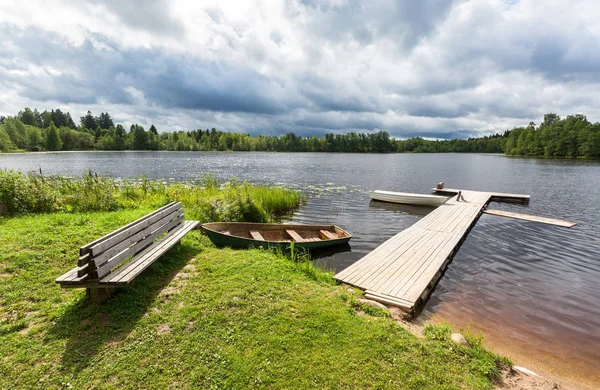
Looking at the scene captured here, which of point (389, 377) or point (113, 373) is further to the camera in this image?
point (389, 377)

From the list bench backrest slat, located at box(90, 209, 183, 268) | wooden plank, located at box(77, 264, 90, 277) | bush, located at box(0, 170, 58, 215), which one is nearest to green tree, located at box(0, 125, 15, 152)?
bush, located at box(0, 170, 58, 215)

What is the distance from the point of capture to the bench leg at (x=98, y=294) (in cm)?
488

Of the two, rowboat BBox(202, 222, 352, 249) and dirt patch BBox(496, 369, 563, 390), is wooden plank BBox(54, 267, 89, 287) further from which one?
dirt patch BBox(496, 369, 563, 390)

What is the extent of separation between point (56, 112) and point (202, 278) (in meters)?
174

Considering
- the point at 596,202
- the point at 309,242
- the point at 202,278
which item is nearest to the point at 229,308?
the point at 202,278

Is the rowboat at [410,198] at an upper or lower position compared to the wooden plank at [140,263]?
lower

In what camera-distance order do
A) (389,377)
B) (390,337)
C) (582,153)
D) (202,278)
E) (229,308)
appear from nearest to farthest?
(389,377) → (390,337) → (229,308) → (202,278) → (582,153)

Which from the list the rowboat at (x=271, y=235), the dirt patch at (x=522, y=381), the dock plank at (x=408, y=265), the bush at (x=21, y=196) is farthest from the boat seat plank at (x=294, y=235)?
the bush at (x=21, y=196)

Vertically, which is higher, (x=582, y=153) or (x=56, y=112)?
(x=56, y=112)

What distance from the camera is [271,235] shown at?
1118cm

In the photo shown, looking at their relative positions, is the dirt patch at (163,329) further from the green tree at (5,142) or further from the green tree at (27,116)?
the green tree at (27,116)

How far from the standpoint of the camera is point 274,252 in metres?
9.22

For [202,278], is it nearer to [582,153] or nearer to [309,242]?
[309,242]

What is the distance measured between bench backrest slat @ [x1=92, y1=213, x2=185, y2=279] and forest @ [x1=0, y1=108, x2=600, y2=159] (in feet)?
352
